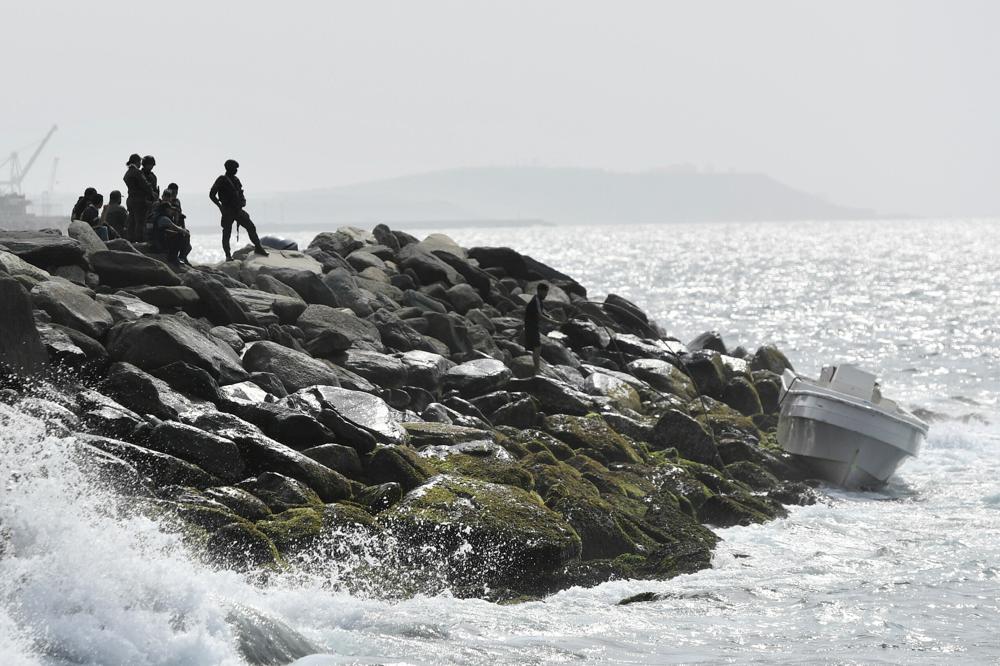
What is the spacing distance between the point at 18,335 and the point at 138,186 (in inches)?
437

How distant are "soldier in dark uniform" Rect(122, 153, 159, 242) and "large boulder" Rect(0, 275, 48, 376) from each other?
10.7 m

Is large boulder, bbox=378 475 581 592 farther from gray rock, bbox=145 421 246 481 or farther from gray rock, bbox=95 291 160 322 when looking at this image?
gray rock, bbox=95 291 160 322

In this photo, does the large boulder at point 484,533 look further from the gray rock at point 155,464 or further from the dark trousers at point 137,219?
the dark trousers at point 137,219

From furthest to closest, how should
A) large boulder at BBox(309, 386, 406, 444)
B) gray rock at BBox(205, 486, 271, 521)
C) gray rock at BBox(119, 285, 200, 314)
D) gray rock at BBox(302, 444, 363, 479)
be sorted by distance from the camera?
gray rock at BBox(119, 285, 200, 314) < large boulder at BBox(309, 386, 406, 444) < gray rock at BBox(302, 444, 363, 479) < gray rock at BBox(205, 486, 271, 521)

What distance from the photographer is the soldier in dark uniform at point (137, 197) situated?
25859 millimetres

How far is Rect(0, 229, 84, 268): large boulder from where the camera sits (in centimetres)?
2077

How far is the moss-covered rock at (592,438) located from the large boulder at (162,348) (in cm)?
507

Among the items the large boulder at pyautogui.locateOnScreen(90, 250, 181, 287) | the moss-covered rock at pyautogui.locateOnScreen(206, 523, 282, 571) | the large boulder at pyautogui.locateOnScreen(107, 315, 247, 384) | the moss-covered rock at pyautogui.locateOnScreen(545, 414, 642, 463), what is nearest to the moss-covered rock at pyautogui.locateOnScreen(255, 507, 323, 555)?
the moss-covered rock at pyautogui.locateOnScreen(206, 523, 282, 571)

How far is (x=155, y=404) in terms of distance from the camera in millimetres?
15406

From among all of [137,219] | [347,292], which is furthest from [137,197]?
[347,292]

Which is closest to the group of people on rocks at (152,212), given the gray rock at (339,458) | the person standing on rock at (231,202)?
the person standing on rock at (231,202)

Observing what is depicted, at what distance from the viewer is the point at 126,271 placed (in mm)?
21047

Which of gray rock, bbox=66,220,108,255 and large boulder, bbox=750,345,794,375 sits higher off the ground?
gray rock, bbox=66,220,108,255

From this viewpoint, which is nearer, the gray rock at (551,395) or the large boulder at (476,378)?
the large boulder at (476,378)
